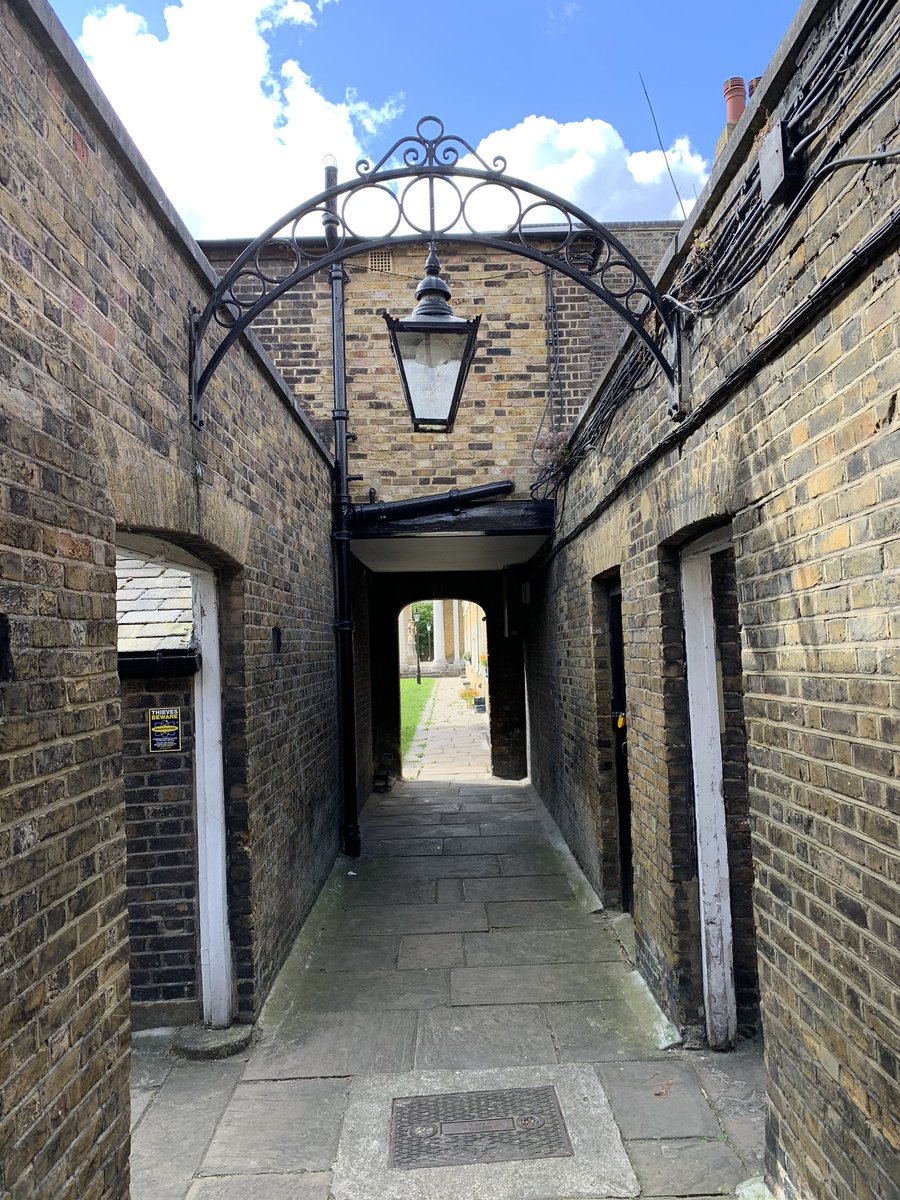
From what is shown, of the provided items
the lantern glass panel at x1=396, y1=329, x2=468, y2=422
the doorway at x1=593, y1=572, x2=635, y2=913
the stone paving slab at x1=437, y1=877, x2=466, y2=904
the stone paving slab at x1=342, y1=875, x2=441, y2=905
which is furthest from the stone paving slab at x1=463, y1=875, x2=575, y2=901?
the lantern glass panel at x1=396, y1=329, x2=468, y2=422

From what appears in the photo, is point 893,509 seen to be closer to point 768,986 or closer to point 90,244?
point 768,986

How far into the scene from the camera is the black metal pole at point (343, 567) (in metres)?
7.26

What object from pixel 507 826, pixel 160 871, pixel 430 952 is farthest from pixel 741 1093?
pixel 507 826

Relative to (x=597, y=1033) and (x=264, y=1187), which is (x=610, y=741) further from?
(x=264, y=1187)

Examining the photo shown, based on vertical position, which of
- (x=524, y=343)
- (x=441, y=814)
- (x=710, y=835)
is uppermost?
(x=524, y=343)

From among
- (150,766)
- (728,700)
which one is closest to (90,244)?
(150,766)

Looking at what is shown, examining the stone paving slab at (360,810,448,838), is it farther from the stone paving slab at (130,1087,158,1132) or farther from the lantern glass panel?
the lantern glass panel

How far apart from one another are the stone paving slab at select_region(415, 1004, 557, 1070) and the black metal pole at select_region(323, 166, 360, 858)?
133 inches

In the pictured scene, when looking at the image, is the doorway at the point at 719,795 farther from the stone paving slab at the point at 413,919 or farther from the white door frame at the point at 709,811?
the stone paving slab at the point at 413,919

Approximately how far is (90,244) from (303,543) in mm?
3620

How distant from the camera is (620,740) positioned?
217 inches

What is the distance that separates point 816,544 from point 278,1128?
126 inches

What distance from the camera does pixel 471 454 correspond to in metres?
7.53

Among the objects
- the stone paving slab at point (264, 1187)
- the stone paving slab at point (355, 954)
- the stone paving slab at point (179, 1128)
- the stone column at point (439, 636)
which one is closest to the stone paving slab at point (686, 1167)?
the stone paving slab at point (264, 1187)
